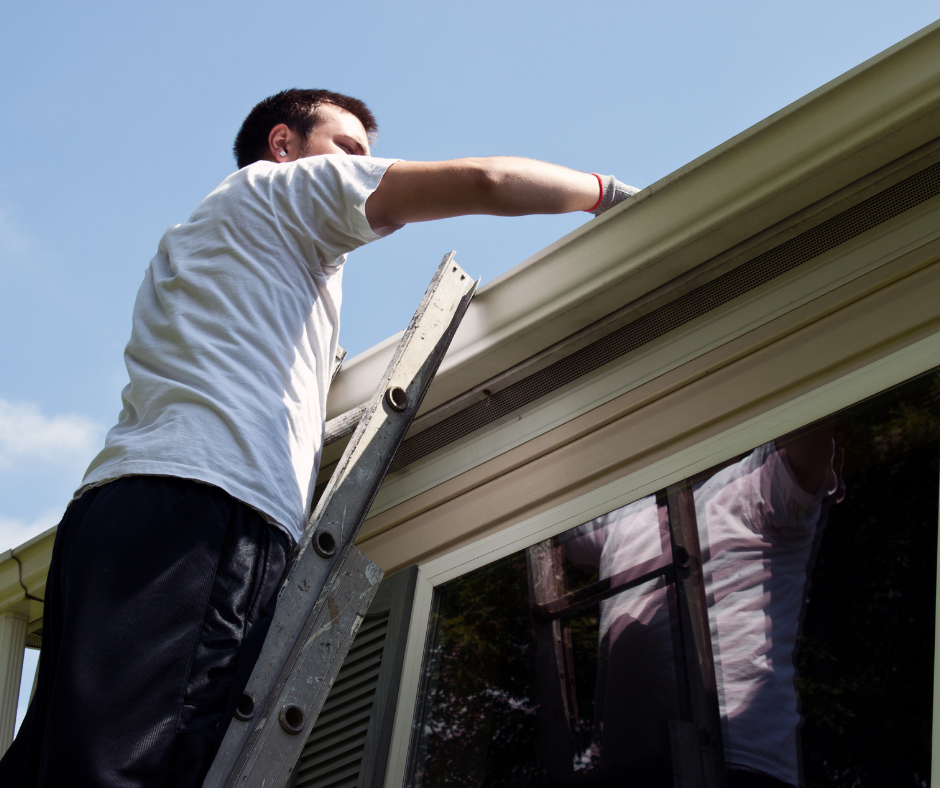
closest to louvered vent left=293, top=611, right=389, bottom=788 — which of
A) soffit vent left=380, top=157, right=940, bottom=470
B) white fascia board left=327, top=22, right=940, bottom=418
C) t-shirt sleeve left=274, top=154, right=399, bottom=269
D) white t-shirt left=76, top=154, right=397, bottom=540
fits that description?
soffit vent left=380, top=157, right=940, bottom=470

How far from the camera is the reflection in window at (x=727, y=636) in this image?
1.45 meters

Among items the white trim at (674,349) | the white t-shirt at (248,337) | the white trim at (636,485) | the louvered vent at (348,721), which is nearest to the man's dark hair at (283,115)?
the white t-shirt at (248,337)

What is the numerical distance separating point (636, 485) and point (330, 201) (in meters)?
0.88

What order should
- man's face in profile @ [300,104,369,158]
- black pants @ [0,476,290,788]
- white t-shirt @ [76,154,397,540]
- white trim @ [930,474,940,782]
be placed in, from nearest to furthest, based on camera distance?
black pants @ [0,476,290,788] < white trim @ [930,474,940,782] < white t-shirt @ [76,154,397,540] < man's face in profile @ [300,104,369,158]

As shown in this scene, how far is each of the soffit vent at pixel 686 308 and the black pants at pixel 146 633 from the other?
3.37 feet

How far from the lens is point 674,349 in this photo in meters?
2.13

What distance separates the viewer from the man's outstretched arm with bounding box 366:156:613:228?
1661 mm

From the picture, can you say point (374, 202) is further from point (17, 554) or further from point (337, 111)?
point (17, 554)

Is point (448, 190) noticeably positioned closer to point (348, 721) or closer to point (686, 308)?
point (686, 308)

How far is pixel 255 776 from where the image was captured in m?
1.17

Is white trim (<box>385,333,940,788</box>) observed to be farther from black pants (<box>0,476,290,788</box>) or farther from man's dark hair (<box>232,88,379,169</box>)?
man's dark hair (<box>232,88,379,169</box>)

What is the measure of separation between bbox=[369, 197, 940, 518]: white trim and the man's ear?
0.88m

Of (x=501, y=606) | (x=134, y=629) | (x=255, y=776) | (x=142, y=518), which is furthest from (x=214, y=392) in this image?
(x=501, y=606)

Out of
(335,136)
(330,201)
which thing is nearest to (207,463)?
(330,201)
